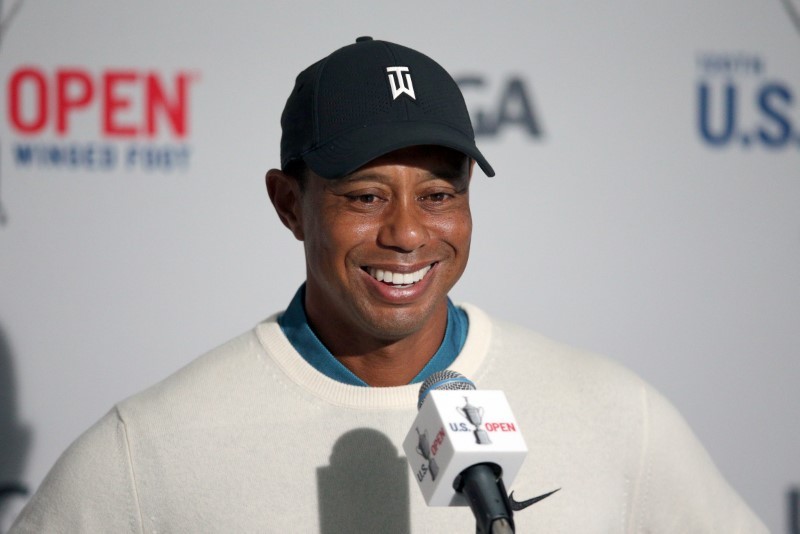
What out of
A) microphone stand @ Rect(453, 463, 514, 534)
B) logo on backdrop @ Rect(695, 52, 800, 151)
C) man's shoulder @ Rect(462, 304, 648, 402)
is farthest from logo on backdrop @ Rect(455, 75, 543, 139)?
microphone stand @ Rect(453, 463, 514, 534)

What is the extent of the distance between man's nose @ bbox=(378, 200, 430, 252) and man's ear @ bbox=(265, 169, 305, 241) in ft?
0.66

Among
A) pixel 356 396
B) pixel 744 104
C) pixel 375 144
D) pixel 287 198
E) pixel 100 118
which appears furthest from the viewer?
pixel 744 104

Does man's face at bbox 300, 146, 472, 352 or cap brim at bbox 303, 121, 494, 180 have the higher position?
cap brim at bbox 303, 121, 494, 180

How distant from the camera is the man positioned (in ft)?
5.40

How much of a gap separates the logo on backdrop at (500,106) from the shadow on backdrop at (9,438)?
1.22m

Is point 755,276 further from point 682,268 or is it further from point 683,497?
point 683,497

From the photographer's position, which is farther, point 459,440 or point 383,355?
point 383,355

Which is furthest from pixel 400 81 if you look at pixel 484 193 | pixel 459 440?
pixel 484 193

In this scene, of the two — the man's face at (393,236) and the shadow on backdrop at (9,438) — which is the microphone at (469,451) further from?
the shadow on backdrop at (9,438)

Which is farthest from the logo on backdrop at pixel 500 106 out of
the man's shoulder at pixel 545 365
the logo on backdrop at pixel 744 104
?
the man's shoulder at pixel 545 365

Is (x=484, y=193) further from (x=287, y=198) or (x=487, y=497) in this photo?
(x=487, y=497)

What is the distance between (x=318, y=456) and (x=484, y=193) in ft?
4.04

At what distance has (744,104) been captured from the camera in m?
2.87

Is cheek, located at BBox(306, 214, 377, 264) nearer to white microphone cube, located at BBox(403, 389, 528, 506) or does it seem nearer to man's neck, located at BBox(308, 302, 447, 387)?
man's neck, located at BBox(308, 302, 447, 387)
